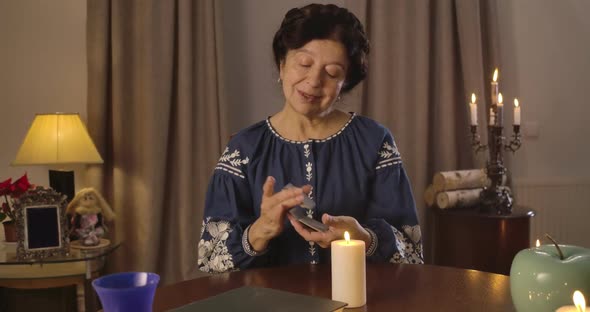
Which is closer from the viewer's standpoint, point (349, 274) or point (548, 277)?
point (548, 277)

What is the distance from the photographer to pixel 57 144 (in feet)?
8.42

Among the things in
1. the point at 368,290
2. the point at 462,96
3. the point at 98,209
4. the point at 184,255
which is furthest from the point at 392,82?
the point at 368,290

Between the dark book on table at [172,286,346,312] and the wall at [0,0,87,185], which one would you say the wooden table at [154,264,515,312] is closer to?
the dark book on table at [172,286,346,312]

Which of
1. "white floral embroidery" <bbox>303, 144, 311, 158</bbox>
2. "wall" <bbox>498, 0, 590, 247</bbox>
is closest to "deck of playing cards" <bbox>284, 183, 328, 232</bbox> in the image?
"white floral embroidery" <bbox>303, 144, 311, 158</bbox>

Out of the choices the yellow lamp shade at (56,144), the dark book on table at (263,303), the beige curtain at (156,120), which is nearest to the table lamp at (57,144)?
the yellow lamp shade at (56,144)

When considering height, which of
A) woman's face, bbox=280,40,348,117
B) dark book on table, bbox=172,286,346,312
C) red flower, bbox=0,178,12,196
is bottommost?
dark book on table, bbox=172,286,346,312

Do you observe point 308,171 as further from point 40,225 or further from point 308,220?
point 40,225

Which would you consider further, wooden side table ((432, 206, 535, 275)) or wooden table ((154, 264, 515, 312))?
wooden side table ((432, 206, 535, 275))

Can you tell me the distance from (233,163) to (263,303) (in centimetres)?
67

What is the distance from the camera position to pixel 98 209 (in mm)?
2609

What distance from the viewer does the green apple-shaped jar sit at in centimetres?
92

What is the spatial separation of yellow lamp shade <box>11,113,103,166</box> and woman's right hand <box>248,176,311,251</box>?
1363mm

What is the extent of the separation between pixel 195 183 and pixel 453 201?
44.8 inches

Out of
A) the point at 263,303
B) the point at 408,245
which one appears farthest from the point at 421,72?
the point at 263,303
